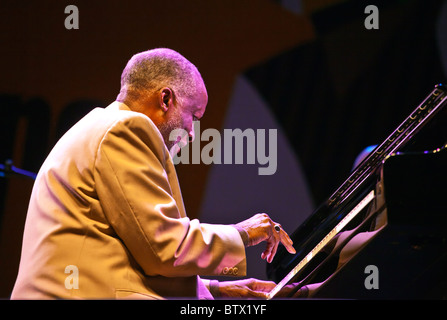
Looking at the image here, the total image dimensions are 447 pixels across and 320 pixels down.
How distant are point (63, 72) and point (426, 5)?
3.14 m

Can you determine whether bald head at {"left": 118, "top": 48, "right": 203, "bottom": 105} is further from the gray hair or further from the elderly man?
the elderly man

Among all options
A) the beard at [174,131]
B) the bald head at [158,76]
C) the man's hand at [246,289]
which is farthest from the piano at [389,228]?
the bald head at [158,76]

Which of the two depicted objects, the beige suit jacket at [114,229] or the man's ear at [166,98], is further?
the man's ear at [166,98]

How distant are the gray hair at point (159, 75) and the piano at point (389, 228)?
0.81 metres

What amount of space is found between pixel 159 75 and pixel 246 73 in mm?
2266

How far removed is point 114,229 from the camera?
1745mm

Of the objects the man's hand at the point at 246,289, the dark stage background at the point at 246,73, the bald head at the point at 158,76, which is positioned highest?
the dark stage background at the point at 246,73

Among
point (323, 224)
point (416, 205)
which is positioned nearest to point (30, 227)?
point (323, 224)

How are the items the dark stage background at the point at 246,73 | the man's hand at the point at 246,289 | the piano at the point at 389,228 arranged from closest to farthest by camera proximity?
1. the piano at the point at 389,228
2. the man's hand at the point at 246,289
3. the dark stage background at the point at 246,73

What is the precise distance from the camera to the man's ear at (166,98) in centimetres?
213

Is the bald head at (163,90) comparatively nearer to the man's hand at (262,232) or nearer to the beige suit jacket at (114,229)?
the beige suit jacket at (114,229)

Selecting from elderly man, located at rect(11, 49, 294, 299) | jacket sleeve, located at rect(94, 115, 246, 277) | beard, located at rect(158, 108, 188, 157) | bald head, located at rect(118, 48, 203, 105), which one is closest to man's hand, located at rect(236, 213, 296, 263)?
elderly man, located at rect(11, 49, 294, 299)

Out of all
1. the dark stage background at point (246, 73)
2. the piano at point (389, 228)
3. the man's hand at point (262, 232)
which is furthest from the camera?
the dark stage background at point (246, 73)

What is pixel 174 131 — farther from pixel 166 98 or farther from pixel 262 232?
pixel 262 232
